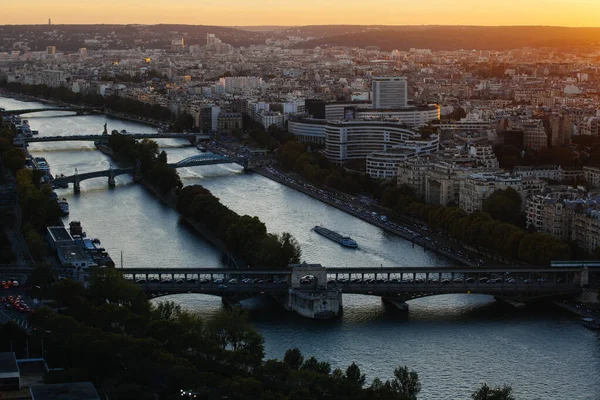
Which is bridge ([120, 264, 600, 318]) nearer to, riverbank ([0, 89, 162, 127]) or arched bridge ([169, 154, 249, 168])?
arched bridge ([169, 154, 249, 168])

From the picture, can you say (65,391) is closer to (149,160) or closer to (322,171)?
(322,171)

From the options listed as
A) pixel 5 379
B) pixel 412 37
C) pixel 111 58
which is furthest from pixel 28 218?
pixel 412 37

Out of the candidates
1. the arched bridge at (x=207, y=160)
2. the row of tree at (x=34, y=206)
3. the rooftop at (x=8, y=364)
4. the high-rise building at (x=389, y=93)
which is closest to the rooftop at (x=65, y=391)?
the rooftop at (x=8, y=364)

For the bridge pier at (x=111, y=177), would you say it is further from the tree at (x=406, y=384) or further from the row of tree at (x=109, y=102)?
the tree at (x=406, y=384)

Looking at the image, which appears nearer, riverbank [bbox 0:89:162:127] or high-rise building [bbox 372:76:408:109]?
high-rise building [bbox 372:76:408:109]

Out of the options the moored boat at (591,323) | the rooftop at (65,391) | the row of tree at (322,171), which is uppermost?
the rooftop at (65,391)

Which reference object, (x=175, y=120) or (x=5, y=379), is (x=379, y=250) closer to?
(x=5, y=379)

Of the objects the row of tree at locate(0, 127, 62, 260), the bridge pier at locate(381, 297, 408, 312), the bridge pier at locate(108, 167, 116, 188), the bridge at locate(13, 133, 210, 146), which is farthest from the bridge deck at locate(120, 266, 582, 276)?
the bridge at locate(13, 133, 210, 146)
